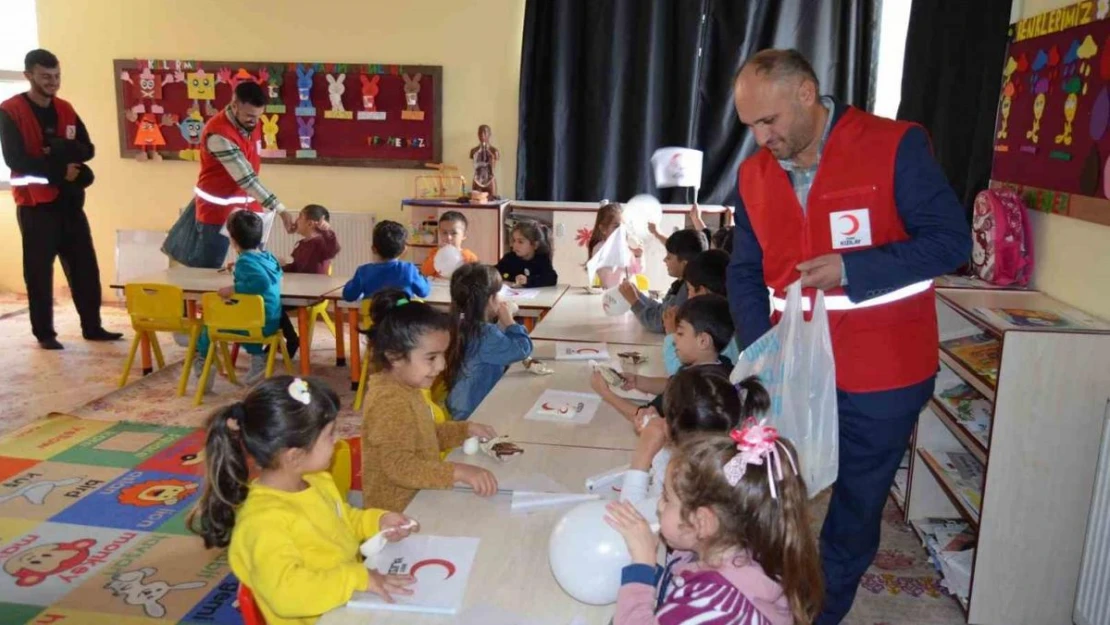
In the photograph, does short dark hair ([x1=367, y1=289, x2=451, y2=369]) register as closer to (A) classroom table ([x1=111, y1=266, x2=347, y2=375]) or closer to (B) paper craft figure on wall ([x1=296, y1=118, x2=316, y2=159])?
(A) classroom table ([x1=111, y1=266, x2=347, y2=375])

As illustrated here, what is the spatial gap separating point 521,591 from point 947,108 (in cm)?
303

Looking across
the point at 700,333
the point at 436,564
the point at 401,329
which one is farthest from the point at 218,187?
the point at 436,564

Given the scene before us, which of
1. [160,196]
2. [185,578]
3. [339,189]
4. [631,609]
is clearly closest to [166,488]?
[185,578]

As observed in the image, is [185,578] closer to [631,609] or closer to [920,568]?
[631,609]

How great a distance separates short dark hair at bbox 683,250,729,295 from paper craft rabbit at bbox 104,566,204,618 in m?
1.86

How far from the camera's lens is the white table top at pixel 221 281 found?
4.59m

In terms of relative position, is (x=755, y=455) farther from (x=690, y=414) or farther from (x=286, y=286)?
(x=286, y=286)

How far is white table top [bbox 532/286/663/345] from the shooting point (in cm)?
353

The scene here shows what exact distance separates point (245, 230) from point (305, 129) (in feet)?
6.73

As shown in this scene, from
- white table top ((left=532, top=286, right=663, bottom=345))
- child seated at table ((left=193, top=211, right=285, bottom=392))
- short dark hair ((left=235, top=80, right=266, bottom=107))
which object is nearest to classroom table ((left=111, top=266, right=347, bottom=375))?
child seated at table ((left=193, top=211, right=285, bottom=392))

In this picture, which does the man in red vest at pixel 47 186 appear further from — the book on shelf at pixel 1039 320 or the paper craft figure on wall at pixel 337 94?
the book on shelf at pixel 1039 320

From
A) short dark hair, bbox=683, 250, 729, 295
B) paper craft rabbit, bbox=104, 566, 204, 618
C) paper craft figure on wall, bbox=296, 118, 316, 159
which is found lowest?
paper craft rabbit, bbox=104, 566, 204, 618

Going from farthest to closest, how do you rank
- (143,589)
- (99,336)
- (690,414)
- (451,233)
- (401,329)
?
(99,336) → (451,233) → (143,589) → (401,329) → (690,414)

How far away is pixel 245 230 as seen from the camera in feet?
14.8
